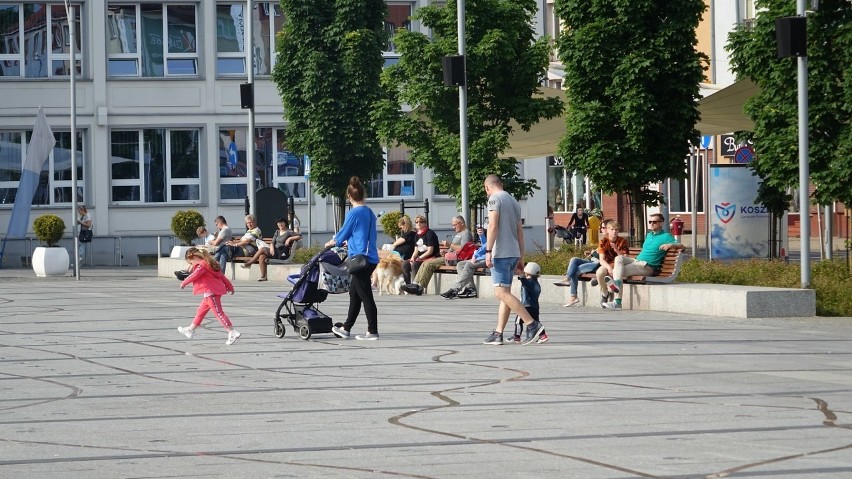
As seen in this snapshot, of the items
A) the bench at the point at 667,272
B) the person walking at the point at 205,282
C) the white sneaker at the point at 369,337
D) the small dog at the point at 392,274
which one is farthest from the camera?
the small dog at the point at 392,274

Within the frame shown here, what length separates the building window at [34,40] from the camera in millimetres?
47312

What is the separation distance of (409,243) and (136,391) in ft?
50.5

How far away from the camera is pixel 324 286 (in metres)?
16.7

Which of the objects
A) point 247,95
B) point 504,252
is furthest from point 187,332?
point 247,95

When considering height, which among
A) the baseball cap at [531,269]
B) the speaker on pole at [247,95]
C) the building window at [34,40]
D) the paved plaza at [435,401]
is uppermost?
the building window at [34,40]

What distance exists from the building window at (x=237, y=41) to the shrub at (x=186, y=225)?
7.50 m

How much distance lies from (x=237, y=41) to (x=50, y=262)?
13414mm

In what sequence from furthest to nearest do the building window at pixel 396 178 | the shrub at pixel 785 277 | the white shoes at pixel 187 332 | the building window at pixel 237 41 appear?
the building window at pixel 396 178 → the building window at pixel 237 41 → the shrub at pixel 785 277 → the white shoes at pixel 187 332

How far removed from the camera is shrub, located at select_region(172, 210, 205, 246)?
42219mm

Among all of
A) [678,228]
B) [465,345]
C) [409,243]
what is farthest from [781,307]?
[678,228]

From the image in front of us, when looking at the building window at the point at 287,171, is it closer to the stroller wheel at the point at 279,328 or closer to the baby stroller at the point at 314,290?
the stroller wheel at the point at 279,328

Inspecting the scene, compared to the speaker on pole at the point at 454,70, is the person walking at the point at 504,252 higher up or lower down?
lower down

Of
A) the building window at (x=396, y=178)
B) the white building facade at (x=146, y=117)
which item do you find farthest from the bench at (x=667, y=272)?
the building window at (x=396, y=178)

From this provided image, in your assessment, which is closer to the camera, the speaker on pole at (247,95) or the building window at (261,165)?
the speaker on pole at (247,95)
